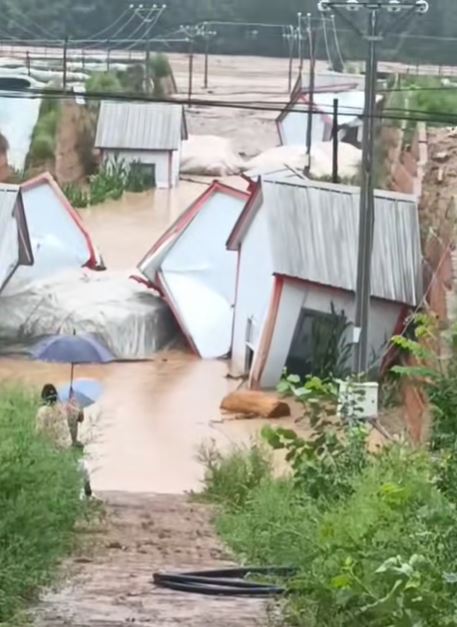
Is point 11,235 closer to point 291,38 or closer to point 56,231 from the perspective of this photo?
point 56,231

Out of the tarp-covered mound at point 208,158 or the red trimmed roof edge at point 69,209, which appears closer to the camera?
the red trimmed roof edge at point 69,209

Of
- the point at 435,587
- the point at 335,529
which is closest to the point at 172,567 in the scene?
the point at 335,529

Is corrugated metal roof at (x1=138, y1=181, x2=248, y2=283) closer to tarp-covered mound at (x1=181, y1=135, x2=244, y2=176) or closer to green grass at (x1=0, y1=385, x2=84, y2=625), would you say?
green grass at (x1=0, y1=385, x2=84, y2=625)

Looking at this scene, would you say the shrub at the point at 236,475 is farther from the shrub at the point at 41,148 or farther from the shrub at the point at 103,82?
the shrub at the point at 41,148

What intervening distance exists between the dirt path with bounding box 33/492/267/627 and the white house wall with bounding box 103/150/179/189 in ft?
117

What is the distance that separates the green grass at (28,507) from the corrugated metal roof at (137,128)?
37907 millimetres

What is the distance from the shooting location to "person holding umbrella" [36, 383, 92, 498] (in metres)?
6.39

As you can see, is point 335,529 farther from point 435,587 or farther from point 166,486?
point 166,486

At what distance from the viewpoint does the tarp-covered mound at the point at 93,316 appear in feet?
72.5

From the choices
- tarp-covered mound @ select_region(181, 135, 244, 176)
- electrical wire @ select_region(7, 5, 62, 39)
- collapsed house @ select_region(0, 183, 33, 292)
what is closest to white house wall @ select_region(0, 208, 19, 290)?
collapsed house @ select_region(0, 183, 33, 292)

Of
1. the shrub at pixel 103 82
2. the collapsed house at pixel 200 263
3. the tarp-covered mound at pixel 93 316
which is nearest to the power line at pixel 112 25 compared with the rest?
the shrub at pixel 103 82

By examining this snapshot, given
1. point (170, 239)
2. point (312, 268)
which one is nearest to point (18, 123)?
point (170, 239)

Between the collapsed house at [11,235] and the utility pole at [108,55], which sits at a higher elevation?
the utility pole at [108,55]

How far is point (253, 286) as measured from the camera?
69.3ft
